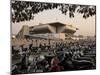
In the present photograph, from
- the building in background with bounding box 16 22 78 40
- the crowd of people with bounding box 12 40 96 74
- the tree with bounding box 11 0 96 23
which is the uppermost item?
the tree with bounding box 11 0 96 23

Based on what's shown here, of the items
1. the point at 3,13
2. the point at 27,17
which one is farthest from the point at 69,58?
the point at 3,13

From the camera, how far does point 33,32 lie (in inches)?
96.2

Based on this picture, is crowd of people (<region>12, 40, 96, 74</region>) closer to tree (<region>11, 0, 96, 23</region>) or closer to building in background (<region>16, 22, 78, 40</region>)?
building in background (<region>16, 22, 78, 40</region>)

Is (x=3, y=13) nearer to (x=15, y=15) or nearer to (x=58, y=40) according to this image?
(x=15, y=15)

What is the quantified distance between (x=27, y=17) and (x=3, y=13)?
0.91ft

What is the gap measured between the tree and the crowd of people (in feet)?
1.10

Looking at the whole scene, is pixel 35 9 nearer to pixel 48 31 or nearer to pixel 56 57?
pixel 48 31

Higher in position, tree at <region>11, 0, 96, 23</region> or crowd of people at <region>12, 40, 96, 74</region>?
tree at <region>11, 0, 96, 23</region>

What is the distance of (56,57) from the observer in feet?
8.25

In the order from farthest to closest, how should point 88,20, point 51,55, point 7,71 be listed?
point 88,20
point 51,55
point 7,71

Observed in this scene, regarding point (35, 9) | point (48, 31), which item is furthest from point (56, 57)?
point (35, 9)

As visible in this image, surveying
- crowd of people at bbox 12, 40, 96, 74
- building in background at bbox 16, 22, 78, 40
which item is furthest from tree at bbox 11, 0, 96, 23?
crowd of people at bbox 12, 40, 96, 74

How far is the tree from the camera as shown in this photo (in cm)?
237

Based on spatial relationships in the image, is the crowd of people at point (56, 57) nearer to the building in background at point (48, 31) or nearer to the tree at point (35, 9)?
the building in background at point (48, 31)
